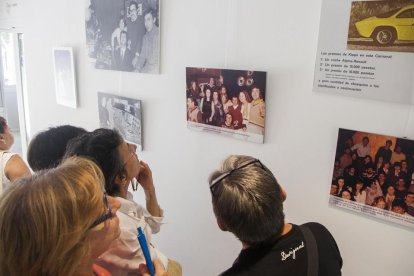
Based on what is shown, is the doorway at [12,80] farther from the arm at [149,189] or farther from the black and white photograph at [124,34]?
the arm at [149,189]

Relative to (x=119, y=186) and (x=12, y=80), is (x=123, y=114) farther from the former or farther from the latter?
(x=12, y=80)

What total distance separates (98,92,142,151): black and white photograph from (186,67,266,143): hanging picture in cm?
42

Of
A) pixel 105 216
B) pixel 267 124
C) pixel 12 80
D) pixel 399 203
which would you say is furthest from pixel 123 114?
pixel 12 80

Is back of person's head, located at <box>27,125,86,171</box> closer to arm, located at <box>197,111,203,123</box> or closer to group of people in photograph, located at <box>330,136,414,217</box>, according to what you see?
arm, located at <box>197,111,203,123</box>

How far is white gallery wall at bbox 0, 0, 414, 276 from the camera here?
44.1 inches

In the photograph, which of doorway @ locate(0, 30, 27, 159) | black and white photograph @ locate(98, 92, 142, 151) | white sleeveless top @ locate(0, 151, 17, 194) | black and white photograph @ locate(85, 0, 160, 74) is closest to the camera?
white sleeveless top @ locate(0, 151, 17, 194)

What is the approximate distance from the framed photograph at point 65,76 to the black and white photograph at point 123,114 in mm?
339

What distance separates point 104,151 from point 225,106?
546 mm

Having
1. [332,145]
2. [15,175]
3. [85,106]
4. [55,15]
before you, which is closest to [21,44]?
[55,15]

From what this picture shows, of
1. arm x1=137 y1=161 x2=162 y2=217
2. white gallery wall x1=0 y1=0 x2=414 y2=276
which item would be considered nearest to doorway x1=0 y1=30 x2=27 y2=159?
white gallery wall x1=0 y1=0 x2=414 y2=276

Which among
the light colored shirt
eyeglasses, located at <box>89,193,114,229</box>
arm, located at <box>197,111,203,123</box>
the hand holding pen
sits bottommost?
the hand holding pen

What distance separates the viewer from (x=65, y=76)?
91.1 inches

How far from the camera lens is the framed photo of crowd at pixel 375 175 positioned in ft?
3.32

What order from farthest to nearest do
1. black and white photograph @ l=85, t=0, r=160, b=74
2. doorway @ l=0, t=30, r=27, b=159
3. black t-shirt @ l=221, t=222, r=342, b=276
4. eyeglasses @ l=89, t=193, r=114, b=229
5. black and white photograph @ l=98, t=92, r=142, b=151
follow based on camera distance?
doorway @ l=0, t=30, r=27, b=159 < black and white photograph @ l=98, t=92, r=142, b=151 < black and white photograph @ l=85, t=0, r=160, b=74 < black t-shirt @ l=221, t=222, r=342, b=276 < eyeglasses @ l=89, t=193, r=114, b=229
